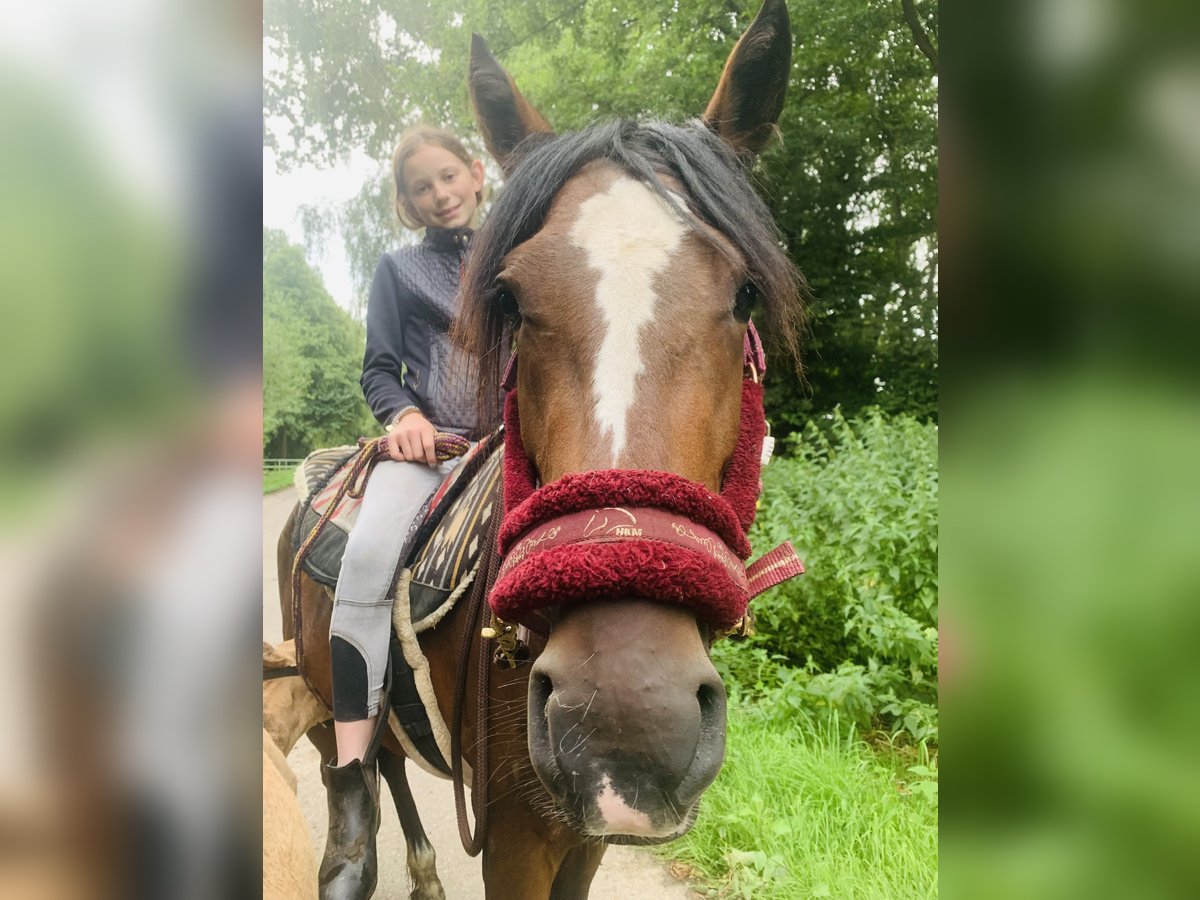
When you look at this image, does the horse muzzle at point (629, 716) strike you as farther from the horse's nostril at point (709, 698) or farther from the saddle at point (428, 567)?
the saddle at point (428, 567)

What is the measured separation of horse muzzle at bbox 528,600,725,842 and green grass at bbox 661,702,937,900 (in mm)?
1174

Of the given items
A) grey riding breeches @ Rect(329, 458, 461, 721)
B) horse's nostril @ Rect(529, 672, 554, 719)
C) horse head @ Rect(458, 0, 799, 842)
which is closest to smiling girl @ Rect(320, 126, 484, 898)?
grey riding breeches @ Rect(329, 458, 461, 721)

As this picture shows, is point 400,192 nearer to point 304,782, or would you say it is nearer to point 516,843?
point 516,843

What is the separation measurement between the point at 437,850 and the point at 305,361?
5.99 ft

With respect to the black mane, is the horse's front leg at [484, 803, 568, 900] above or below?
below

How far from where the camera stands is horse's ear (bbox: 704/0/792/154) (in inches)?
49.6

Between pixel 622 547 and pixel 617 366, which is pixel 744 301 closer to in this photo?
pixel 617 366

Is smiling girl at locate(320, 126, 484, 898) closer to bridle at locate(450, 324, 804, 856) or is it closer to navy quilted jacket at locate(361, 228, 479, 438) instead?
navy quilted jacket at locate(361, 228, 479, 438)

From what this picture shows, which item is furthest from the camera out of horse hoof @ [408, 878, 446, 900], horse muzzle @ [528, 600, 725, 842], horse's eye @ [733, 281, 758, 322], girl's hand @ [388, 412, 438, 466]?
horse hoof @ [408, 878, 446, 900]
